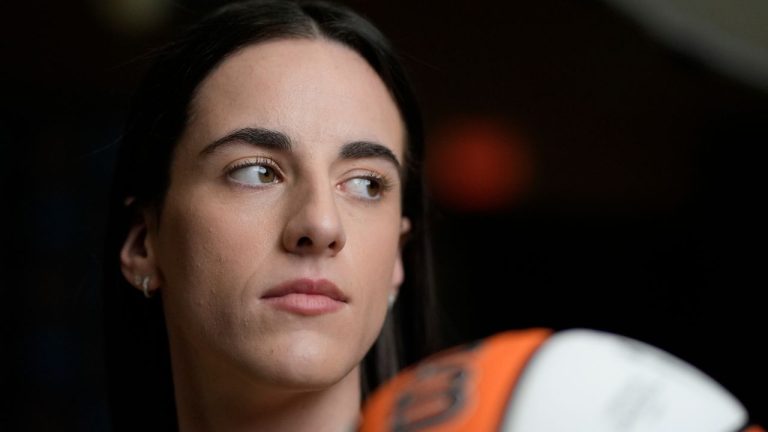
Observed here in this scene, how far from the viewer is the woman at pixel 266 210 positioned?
1.49 m

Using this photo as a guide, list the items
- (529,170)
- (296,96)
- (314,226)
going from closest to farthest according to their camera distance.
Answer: (314,226) → (296,96) → (529,170)

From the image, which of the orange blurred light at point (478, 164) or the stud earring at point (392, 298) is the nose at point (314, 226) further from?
the orange blurred light at point (478, 164)

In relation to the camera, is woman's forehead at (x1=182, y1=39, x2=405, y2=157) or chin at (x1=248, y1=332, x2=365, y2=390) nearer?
chin at (x1=248, y1=332, x2=365, y2=390)

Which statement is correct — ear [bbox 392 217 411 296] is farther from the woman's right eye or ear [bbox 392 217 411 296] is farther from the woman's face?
the woman's right eye

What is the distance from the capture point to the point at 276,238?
150cm

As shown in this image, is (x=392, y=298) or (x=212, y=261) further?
(x=392, y=298)

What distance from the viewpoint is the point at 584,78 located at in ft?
12.9

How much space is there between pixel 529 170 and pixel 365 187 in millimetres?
2456

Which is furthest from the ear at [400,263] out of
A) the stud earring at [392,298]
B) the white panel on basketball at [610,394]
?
the white panel on basketball at [610,394]

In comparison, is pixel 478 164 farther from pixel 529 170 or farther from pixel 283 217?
pixel 283 217

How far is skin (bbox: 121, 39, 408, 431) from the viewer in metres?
1.48

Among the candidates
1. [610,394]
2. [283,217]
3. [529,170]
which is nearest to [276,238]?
[283,217]

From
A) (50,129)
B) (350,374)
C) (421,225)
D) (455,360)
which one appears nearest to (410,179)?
(421,225)

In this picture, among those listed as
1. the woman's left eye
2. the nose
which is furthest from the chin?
the woman's left eye
